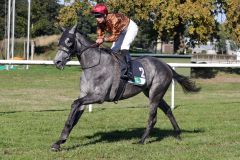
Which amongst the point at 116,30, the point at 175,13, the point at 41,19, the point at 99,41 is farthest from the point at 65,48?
the point at 41,19

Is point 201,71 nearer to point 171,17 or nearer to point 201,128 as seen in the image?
point 171,17

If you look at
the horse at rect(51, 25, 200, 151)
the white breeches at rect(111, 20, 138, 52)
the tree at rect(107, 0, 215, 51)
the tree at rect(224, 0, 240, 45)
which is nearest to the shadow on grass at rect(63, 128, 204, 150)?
the horse at rect(51, 25, 200, 151)

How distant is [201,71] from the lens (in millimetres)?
35562

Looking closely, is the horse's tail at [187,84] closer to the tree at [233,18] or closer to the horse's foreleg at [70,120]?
the horse's foreleg at [70,120]

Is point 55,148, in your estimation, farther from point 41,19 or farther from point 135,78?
point 41,19

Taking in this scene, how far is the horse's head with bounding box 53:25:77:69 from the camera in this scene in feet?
25.4

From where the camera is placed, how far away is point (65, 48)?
7.81m

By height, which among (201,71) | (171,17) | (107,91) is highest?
(107,91)

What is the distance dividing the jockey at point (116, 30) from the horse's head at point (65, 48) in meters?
0.51

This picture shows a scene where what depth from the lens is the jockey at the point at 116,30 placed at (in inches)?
326

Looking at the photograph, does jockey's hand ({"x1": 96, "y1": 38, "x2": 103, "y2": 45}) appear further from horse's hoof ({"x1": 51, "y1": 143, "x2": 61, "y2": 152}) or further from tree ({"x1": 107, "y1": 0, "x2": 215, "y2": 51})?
tree ({"x1": 107, "y1": 0, "x2": 215, "y2": 51})

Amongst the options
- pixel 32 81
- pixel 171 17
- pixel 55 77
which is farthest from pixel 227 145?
pixel 171 17

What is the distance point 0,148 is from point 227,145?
12.3 ft

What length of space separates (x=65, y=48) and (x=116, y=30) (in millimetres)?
1099
